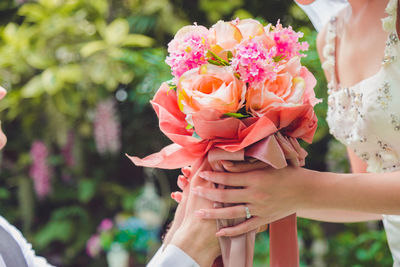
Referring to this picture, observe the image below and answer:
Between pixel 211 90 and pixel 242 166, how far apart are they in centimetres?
15

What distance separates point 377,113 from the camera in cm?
106

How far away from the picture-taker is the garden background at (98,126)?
2473 millimetres

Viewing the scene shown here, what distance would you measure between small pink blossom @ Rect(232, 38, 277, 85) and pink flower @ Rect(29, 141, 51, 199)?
2.37 metres

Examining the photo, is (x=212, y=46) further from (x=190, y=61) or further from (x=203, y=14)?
(x=203, y=14)

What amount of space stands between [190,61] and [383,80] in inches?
21.1

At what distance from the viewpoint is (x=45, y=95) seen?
2566 mm

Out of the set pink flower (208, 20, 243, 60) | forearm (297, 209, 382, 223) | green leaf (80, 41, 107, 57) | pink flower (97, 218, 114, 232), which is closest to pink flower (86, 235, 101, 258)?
pink flower (97, 218, 114, 232)

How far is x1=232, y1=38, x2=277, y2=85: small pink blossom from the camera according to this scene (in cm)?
72

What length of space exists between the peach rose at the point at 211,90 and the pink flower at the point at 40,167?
7.51ft

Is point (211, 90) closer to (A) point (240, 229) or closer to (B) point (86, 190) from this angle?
(A) point (240, 229)

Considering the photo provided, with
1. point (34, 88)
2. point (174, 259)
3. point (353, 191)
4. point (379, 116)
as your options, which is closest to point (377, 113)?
point (379, 116)

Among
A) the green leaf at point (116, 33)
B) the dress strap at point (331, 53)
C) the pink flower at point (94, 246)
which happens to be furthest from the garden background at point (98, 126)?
the dress strap at point (331, 53)

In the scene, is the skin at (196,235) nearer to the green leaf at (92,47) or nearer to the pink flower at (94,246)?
the green leaf at (92,47)

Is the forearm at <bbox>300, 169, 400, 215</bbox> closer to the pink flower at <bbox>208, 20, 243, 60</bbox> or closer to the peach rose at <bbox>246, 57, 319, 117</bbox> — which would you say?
the peach rose at <bbox>246, 57, 319, 117</bbox>
